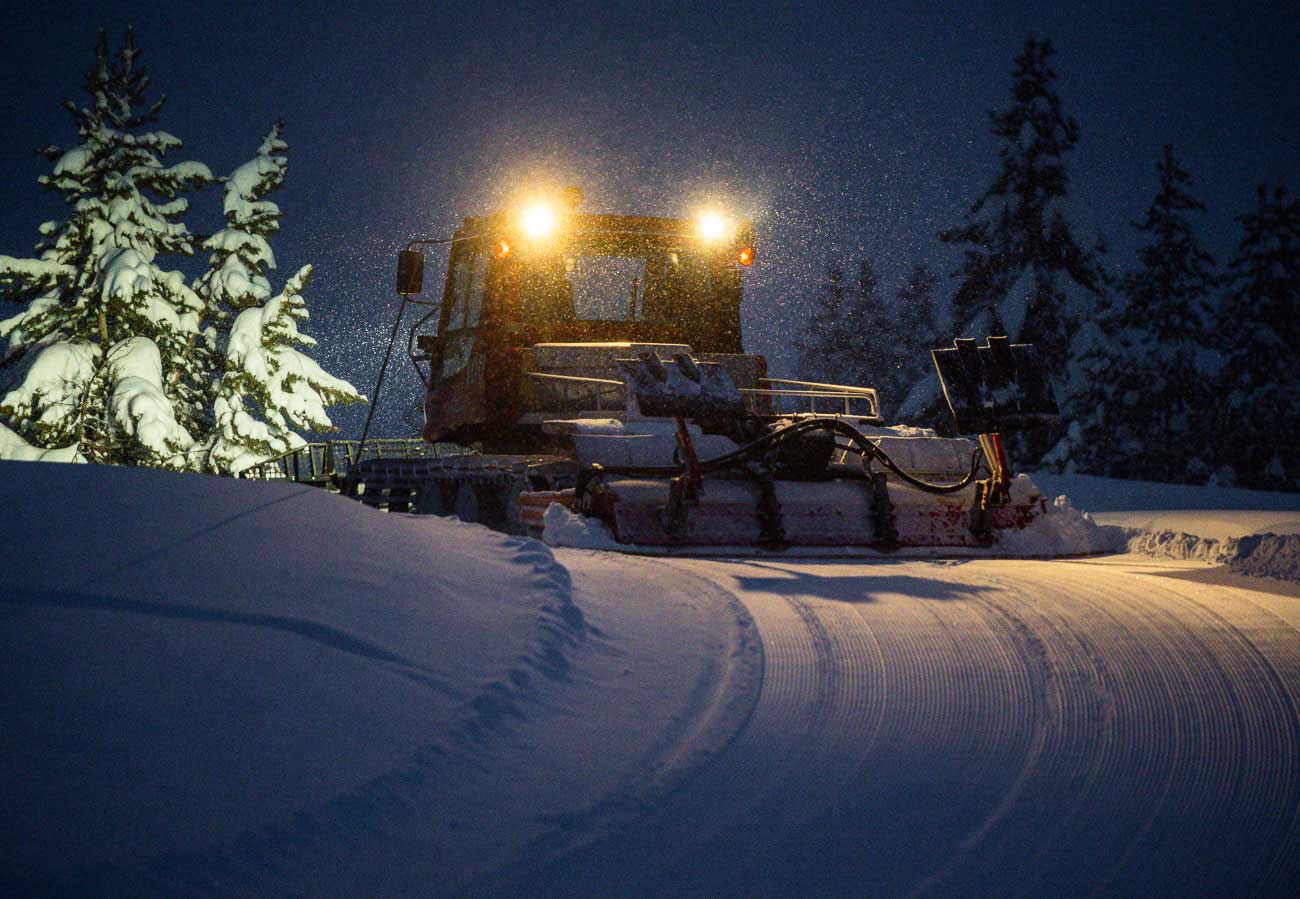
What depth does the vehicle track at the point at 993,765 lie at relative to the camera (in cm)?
259

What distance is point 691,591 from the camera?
5.50 metres

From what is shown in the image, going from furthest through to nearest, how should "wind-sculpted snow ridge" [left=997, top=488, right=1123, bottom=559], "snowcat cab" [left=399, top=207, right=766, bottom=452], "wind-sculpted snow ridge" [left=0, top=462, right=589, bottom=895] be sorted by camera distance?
"snowcat cab" [left=399, top=207, right=766, bottom=452], "wind-sculpted snow ridge" [left=997, top=488, right=1123, bottom=559], "wind-sculpted snow ridge" [left=0, top=462, right=589, bottom=895]

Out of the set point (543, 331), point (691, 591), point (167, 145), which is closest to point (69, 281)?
point (167, 145)

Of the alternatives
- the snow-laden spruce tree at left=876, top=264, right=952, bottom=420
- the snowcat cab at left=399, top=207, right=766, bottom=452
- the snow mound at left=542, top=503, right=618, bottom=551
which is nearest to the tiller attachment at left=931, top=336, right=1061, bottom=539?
the snowcat cab at left=399, top=207, right=766, bottom=452

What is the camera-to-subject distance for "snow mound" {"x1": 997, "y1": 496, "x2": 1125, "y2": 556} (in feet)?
25.7

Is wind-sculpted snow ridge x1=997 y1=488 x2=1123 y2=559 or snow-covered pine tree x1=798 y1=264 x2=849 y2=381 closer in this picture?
wind-sculpted snow ridge x1=997 y1=488 x2=1123 y2=559

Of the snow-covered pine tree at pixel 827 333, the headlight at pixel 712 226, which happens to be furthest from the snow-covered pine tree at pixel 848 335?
the headlight at pixel 712 226

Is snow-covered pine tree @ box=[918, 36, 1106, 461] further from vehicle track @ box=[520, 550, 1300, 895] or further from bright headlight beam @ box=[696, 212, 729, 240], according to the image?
vehicle track @ box=[520, 550, 1300, 895]

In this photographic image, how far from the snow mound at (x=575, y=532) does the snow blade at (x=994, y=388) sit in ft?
8.19

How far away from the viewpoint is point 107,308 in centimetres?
2098

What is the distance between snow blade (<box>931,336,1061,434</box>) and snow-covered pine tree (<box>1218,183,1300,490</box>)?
24232mm

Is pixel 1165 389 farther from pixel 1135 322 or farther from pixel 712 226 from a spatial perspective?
pixel 712 226

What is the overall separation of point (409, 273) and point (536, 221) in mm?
1308

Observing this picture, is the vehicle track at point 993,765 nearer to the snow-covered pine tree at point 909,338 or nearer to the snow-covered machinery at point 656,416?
the snow-covered machinery at point 656,416
